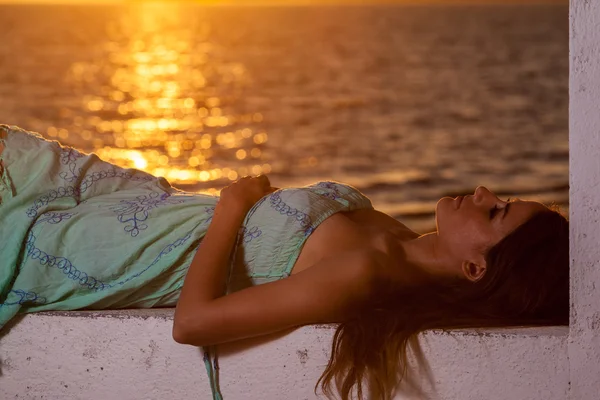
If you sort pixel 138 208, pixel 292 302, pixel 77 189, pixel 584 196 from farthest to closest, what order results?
pixel 77 189 < pixel 138 208 < pixel 292 302 < pixel 584 196

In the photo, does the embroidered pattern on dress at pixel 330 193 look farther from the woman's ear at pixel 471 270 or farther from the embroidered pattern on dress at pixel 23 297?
the embroidered pattern on dress at pixel 23 297

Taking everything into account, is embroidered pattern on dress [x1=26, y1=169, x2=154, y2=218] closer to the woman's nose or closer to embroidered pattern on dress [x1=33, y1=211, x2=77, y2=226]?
embroidered pattern on dress [x1=33, y1=211, x2=77, y2=226]

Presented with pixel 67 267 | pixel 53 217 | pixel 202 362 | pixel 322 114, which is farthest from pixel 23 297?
pixel 322 114

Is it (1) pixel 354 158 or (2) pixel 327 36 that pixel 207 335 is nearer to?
(1) pixel 354 158

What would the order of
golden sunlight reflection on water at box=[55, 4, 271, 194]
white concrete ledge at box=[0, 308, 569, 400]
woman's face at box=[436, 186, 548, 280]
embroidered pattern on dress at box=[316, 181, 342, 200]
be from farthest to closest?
1. golden sunlight reflection on water at box=[55, 4, 271, 194]
2. embroidered pattern on dress at box=[316, 181, 342, 200]
3. woman's face at box=[436, 186, 548, 280]
4. white concrete ledge at box=[0, 308, 569, 400]

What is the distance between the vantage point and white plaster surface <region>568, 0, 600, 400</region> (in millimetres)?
2412

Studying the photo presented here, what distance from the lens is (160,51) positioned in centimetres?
4212

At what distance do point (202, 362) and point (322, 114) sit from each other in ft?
51.5

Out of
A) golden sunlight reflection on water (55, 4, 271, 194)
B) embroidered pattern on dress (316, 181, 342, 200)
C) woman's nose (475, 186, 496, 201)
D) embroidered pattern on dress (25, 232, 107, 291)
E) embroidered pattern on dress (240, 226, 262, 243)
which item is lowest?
embroidered pattern on dress (25, 232, 107, 291)

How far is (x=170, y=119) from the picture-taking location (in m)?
18.4

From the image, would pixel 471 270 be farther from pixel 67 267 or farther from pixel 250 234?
pixel 67 267

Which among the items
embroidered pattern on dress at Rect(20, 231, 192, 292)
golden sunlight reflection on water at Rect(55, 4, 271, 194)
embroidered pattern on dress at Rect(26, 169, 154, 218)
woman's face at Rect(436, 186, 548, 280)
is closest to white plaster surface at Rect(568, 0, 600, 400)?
woman's face at Rect(436, 186, 548, 280)

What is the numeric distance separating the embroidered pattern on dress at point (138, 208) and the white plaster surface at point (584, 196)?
1.27 meters

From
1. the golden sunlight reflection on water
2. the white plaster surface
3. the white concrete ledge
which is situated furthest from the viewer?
the golden sunlight reflection on water
